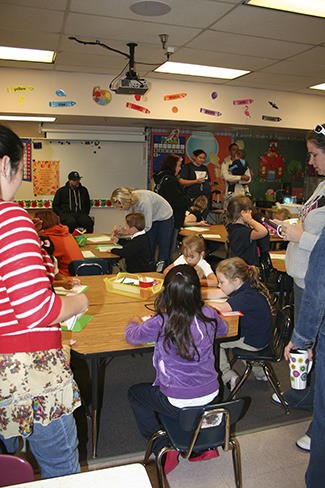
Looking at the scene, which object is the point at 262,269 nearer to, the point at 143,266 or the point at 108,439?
the point at 143,266

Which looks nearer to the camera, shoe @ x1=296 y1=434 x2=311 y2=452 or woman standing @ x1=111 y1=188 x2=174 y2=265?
shoe @ x1=296 y1=434 x2=311 y2=452

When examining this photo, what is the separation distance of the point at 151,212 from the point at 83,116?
244 centimetres

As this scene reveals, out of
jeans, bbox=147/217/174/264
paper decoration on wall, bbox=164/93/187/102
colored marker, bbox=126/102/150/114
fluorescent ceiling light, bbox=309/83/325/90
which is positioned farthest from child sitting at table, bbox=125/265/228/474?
fluorescent ceiling light, bbox=309/83/325/90

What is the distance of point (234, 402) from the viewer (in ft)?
5.93

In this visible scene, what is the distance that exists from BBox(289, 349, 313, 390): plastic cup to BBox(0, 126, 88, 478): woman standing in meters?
0.97

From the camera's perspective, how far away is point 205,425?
1852 millimetres

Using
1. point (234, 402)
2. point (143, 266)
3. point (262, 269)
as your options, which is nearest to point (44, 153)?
point (143, 266)

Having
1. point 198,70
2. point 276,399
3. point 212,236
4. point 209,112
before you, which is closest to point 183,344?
point 276,399

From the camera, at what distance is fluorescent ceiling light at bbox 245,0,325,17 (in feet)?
11.1

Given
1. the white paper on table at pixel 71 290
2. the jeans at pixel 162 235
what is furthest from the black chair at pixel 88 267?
the jeans at pixel 162 235

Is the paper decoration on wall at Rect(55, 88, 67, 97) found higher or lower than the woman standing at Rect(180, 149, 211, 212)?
higher

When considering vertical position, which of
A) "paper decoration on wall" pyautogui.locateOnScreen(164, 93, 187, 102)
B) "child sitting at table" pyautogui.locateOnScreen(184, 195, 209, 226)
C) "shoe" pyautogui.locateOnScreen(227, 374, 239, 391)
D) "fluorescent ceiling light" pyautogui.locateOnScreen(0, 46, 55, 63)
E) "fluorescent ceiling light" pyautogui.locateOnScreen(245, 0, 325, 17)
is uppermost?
"fluorescent ceiling light" pyautogui.locateOnScreen(0, 46, 55, 63)

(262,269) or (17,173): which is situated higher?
(17,173)

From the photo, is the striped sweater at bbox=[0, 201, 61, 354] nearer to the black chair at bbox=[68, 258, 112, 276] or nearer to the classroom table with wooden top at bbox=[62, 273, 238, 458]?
the classroom table with wooden top at bbox=[62, 273, 238, 458]
